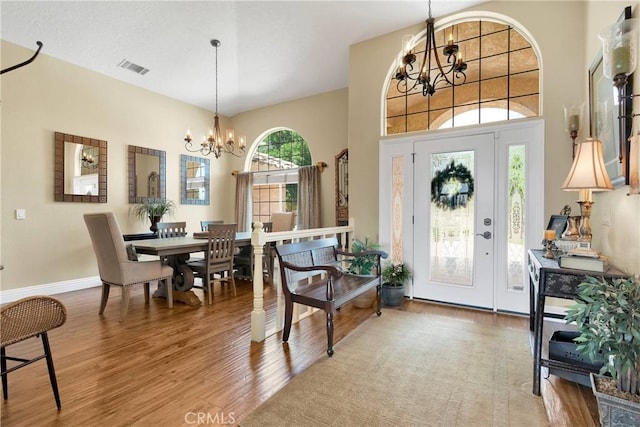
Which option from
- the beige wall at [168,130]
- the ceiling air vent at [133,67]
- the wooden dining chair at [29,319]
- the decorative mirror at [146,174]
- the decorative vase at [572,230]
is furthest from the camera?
the decorative mirror at [146,174]

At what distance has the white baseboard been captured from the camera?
12.8ft

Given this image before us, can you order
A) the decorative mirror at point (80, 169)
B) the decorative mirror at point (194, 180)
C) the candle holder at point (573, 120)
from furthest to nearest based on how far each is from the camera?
1. the decorative mirror at point (194, 180)
2. the decorative mirror at point (80, 169)
3. the candle holder at point (573, 120)

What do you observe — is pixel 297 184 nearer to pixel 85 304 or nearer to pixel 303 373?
pixel 85 304

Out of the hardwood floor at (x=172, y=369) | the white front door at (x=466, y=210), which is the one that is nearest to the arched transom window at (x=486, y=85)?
the white front door at (x=466, y=210)

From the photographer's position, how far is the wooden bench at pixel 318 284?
95.0 inches

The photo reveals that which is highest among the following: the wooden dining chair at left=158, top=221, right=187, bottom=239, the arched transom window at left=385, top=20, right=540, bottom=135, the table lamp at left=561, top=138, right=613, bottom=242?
the arched transom window at left=385, top=20, right=540, bottom=135

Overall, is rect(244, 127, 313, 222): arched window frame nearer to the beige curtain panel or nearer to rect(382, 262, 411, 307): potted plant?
the beige curtain panel

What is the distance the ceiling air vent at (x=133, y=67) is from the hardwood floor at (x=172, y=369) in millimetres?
3686

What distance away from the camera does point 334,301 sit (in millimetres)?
2420

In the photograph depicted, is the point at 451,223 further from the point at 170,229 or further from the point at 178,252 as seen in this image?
the point at 170,229

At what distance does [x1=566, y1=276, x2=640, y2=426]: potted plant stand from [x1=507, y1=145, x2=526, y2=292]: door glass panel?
1871 millimetres

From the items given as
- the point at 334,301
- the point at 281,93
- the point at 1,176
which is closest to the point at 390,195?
the point at 334,301

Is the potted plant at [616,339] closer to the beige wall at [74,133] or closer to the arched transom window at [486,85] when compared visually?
the arched transom window at [486,85]

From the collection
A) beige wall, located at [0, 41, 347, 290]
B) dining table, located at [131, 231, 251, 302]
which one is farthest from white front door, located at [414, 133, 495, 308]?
dining table, located at [131, 231, 251, 302]
